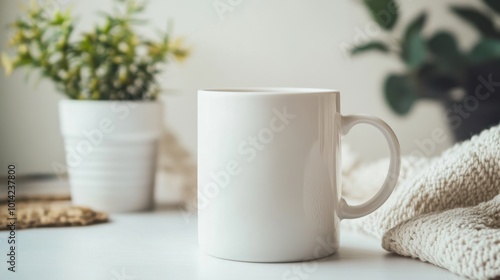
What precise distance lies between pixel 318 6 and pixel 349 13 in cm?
6

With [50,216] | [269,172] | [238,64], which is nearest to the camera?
[269,172]

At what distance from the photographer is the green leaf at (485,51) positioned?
3.74 feet

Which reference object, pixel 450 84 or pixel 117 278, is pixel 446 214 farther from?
pixel 450 84

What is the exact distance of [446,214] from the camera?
0.55m

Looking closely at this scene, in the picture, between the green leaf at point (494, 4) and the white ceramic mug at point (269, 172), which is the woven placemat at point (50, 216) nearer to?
the white ceramic mug at point (269, 172)

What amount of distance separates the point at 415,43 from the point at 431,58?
0.05 metres

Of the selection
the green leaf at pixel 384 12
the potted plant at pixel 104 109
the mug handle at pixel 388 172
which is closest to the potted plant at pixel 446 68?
the green leaf at pixel 384 12

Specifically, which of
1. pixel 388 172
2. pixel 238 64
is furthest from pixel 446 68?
pixel 388 172

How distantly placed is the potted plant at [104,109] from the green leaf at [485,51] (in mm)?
621

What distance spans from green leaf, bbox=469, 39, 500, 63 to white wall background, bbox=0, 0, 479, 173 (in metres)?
0.16

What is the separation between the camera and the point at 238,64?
113 centimetres

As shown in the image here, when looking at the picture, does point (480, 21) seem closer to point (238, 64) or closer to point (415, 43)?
point (415, 43)

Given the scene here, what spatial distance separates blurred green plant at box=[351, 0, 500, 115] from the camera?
1.17m

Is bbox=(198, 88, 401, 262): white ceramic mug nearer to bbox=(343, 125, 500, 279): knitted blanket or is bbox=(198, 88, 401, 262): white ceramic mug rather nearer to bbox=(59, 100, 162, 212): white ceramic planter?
bbox=(343, 125, 500, 279): knitted blanket
